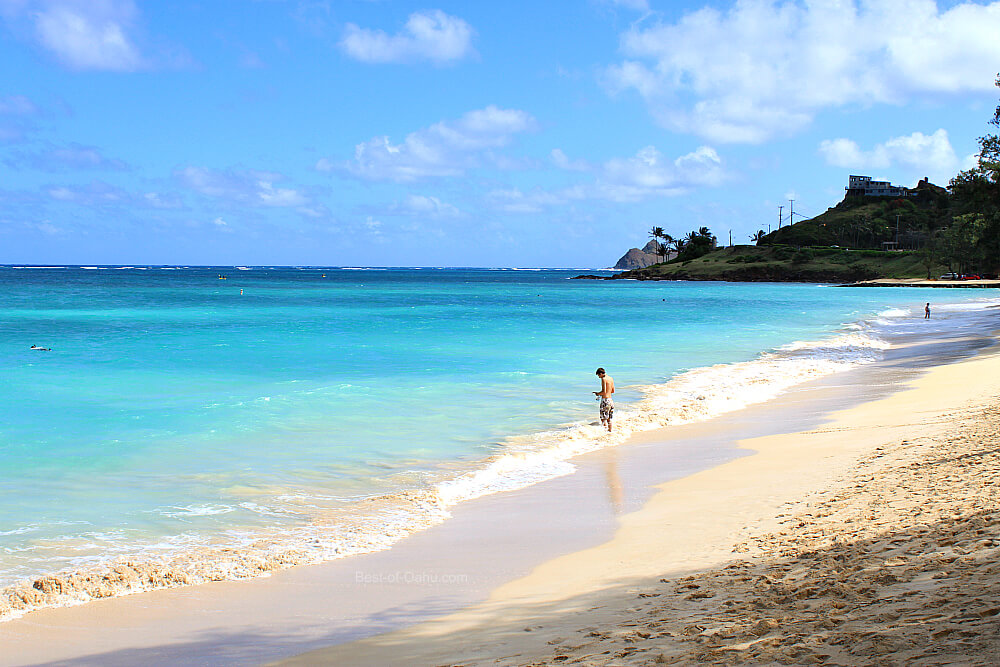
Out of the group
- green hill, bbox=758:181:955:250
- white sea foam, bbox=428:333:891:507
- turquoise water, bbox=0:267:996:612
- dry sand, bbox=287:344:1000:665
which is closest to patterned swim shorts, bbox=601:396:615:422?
white sea foam, bbox=428:333:891:507

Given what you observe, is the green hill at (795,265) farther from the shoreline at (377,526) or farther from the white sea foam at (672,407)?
the shoreline at (377,526)

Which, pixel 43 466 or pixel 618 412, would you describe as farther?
pixel 618 412

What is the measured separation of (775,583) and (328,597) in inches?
154

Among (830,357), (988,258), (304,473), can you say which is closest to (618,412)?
(304,473)

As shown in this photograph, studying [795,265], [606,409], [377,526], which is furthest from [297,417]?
[795,265]

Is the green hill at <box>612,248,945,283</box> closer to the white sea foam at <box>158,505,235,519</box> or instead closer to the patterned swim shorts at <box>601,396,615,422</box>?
the patterned swim shorts at <box>601,396,615,422</box>

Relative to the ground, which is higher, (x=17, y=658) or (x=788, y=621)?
(x=788, y=621)

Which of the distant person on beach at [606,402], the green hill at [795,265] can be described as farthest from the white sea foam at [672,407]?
the green hill at [795,265]

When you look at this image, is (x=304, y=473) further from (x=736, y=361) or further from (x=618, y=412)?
(x=736, y=361)

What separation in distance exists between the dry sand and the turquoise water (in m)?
2.79

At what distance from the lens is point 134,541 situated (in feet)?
28.7

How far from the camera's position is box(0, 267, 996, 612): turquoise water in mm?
9602

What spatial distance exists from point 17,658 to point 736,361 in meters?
25.0

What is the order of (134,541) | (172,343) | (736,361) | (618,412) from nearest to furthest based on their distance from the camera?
1. (134,541)
2. (618,412)
3. (736,361)
4. (172,343)
